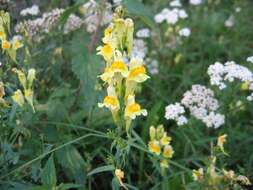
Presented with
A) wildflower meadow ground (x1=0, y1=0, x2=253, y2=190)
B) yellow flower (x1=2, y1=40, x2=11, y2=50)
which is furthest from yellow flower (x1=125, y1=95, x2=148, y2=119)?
yellow flower (x1=2, y1=40, x2=11, y2=50)

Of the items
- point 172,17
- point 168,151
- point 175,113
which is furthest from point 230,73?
point 172,17

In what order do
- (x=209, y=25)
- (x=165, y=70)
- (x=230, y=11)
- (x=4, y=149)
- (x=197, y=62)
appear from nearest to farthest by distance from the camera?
(x=4, y=149) → (x=165, y=70) → (x=197, y=62) → (x=209, y=25) → (x=230, y=11)

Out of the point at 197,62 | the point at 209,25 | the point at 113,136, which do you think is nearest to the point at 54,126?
the point at 113,136

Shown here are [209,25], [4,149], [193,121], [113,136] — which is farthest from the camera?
[209,25]

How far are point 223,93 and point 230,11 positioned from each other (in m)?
1.72

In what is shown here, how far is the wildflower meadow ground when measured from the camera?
2.05m

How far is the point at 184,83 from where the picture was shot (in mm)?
3400

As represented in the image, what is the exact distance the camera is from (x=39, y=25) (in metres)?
3.05

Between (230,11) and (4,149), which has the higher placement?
(230,11)

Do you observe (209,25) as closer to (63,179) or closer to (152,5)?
(152,5)

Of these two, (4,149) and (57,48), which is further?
(57,48)

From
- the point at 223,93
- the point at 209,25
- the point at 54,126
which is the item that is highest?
the point at 209,25

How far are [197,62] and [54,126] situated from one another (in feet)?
5.50

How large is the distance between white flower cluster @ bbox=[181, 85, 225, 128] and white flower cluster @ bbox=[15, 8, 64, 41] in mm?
936
